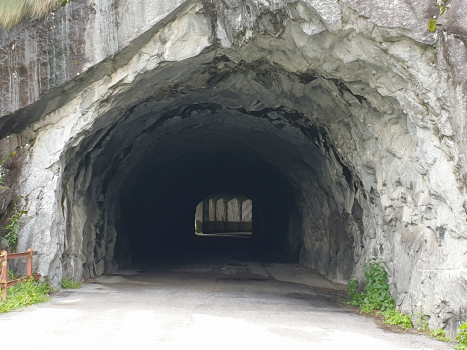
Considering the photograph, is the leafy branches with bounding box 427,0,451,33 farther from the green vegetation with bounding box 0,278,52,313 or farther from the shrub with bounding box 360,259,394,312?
the green vegetation with bounding box 0,278,52,313

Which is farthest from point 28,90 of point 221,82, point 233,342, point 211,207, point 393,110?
point 211,207

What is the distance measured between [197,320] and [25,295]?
10.1ft

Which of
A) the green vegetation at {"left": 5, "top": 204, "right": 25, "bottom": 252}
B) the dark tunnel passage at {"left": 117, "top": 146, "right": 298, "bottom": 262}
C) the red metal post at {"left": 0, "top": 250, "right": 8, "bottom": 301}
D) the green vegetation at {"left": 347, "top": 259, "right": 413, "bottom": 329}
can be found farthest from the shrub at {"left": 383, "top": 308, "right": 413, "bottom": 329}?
the dark tunnel passage at {"left": 117, "top": 146, "right": 298, "bottom": 262}

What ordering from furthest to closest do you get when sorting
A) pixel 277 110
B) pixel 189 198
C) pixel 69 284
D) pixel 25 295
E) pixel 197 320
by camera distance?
pixel 189 198
pixel 277 110
pixel 69 284
pixel 25 295
pixel 197 320

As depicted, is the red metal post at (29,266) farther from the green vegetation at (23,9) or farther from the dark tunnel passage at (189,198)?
the dark tunnel passage at (189,198)

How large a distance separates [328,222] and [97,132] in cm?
745

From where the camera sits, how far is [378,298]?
26.8ft

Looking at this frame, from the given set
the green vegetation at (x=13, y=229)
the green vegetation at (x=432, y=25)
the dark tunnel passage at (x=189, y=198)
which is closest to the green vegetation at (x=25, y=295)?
the green vegetation at (x=13, y=229)

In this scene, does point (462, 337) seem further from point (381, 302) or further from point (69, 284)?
point (69, 284)

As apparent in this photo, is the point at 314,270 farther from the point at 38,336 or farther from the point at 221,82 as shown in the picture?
the point at 38,336

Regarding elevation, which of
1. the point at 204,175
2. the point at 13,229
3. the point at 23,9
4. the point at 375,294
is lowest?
Result: the point at 375,294

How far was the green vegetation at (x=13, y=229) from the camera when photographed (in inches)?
326

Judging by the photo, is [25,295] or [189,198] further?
[189,198]

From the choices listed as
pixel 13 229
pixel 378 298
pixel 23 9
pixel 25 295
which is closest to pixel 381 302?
pixel 378 298
